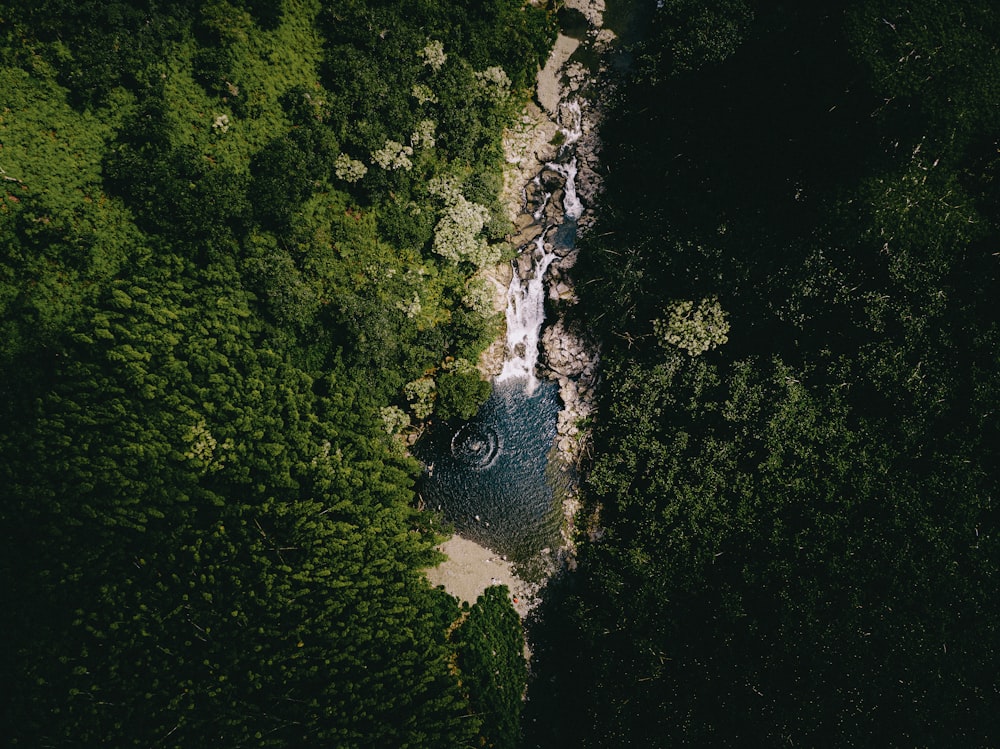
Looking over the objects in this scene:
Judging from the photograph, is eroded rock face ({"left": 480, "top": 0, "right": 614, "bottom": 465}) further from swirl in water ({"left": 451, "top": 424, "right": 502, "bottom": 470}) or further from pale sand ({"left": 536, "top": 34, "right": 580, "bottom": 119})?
swirl in water ({"left": 451, "top": 424, "right": 502, "bottom": 470})

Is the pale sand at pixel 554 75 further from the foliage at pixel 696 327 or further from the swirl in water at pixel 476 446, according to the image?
the swirl in water at pixel 476 446

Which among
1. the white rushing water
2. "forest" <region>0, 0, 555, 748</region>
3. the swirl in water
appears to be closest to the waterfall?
the white rushing water

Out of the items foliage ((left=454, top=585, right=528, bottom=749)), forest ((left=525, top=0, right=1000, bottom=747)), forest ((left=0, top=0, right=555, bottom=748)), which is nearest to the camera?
forest ((left=0, top=0, right=555, bottom=748))

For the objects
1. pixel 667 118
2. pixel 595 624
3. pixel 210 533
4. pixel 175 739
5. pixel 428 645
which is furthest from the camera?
pixel 667 118

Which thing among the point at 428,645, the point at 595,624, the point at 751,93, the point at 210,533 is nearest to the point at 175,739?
the point at 210,533

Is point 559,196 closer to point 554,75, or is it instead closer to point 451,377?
point 554,75

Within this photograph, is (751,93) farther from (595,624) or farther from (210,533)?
(210,533)

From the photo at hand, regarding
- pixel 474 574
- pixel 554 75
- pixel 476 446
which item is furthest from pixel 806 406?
pixel 554 75
